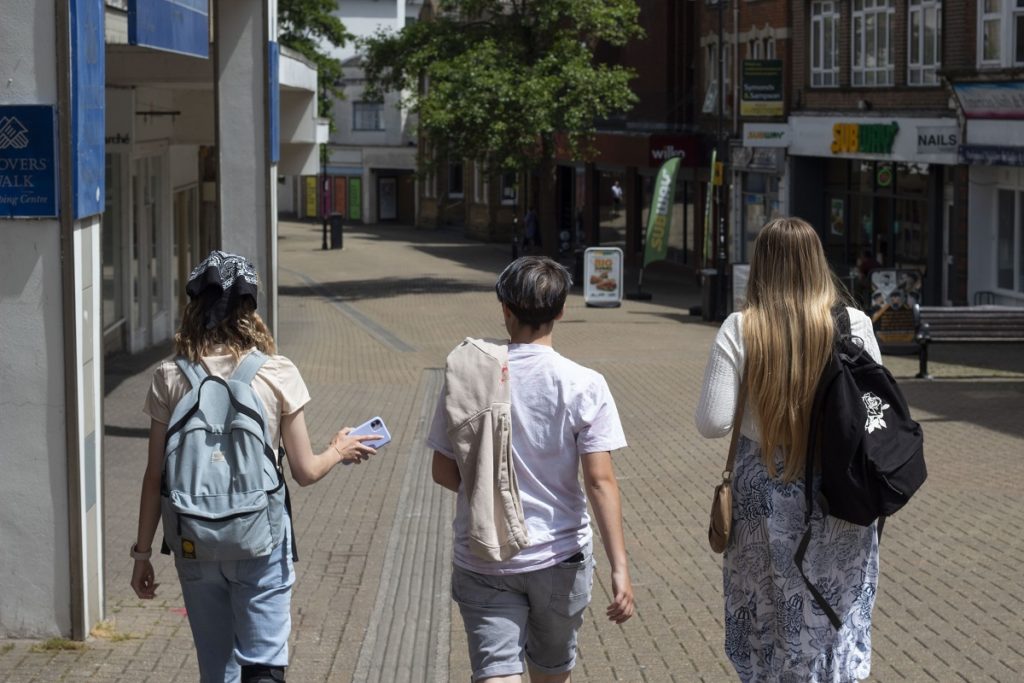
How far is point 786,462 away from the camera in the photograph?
435 centimetres

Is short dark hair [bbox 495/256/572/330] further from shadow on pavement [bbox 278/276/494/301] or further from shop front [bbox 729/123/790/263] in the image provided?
shop front [bbox 729/123/790/263]

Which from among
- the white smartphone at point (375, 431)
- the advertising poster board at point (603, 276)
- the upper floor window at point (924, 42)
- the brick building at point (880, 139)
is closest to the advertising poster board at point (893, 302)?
the brick building at point (880, 139)

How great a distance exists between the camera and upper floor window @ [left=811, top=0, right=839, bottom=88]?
34656 millimetres

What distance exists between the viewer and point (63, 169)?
20.8ft

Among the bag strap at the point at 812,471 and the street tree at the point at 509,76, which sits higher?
the street tree at the point at 509,76

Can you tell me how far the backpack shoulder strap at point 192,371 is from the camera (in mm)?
4406

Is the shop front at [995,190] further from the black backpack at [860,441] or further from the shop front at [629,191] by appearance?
the black backpack at [860,441]

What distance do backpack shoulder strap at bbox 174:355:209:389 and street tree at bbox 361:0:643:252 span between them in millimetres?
29690

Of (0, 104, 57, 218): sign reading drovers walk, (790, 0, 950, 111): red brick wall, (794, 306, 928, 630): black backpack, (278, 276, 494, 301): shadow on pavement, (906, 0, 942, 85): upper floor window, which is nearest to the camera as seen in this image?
(794, 306, 928, 630): black backpack

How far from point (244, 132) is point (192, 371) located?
30.7ft

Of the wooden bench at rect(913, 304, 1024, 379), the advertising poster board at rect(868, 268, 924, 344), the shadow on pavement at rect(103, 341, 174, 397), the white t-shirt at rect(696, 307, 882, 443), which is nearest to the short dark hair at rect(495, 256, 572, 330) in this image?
the white t-shirt at rect(696, 307, 882, 443)

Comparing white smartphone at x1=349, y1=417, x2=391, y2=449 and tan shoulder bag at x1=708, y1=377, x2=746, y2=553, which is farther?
white smartphone at x1=349, y1=417, x2=391, y2=449

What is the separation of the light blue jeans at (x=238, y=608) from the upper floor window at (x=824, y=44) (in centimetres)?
3157

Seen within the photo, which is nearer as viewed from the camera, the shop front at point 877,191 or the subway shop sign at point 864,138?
the shop front at point 877,191
